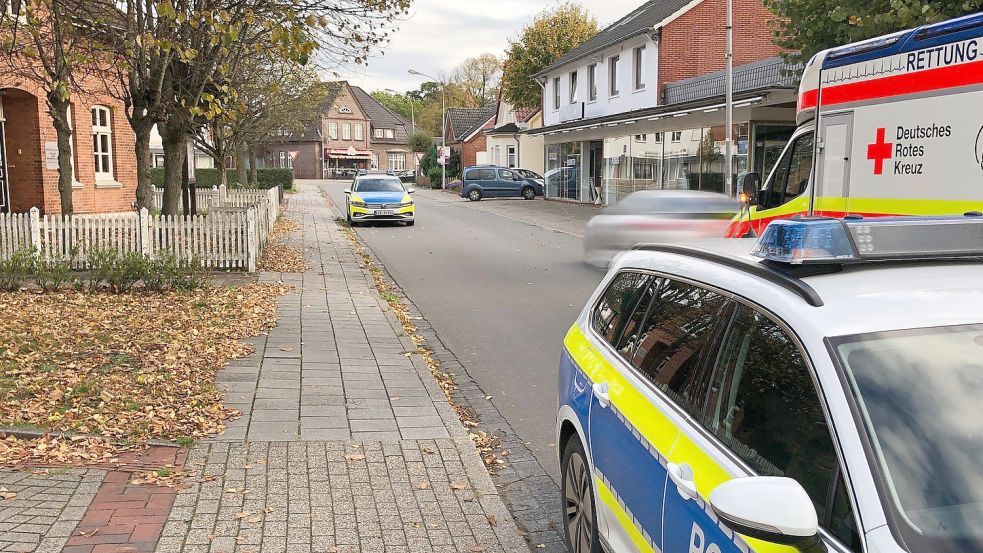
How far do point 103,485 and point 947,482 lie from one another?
4.39 meters

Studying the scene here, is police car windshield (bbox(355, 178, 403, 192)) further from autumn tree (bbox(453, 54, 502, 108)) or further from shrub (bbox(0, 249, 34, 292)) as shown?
autumn tree (bbox(453, 54, 502, 108))

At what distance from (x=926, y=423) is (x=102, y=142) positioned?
87.5 ft

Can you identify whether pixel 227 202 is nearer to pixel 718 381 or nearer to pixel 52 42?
pixel 52 42

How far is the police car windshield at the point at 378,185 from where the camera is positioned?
2667 centimetres

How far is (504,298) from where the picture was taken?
12.6 metres

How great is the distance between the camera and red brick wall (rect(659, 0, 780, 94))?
31.7 metres

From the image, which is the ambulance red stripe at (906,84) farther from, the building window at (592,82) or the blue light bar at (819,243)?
the building window at (592,82)

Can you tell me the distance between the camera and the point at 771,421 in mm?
2484

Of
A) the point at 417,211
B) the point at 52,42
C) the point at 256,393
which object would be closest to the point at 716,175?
the point at 417,211

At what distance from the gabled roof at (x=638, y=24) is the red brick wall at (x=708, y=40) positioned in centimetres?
45

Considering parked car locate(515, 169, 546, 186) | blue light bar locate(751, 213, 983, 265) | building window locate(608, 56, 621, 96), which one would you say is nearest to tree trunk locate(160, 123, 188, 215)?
blue light bar locate(751, 213, 983, 265)

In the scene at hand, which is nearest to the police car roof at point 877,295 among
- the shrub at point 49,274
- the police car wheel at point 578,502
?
the police car wheel at point 578,502

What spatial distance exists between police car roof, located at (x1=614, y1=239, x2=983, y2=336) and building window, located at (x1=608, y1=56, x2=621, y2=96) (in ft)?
111

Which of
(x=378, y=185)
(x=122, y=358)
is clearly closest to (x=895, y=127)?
(x=122, y=358)
